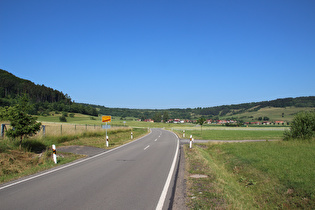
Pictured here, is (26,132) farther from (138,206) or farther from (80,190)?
(138,206)

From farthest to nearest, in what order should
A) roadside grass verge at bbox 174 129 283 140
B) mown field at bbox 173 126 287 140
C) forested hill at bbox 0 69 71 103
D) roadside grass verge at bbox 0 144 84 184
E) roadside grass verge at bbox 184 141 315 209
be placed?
forested hill at bbox 0 69 71 103
mown field at bbox 173 126 287 140
roadside grass verge at bbox 174 129 283 140
roadside grass verge at bbox 0 144 84 184
roadside grass verge at bbox 184 141 315 209

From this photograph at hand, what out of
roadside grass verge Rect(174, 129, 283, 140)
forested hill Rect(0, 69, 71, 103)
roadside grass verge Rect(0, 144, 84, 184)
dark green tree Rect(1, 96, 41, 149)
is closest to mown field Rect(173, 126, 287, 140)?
roadside grass verge Rect(174, 129, 283, 140)

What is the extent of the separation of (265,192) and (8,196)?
8.01m

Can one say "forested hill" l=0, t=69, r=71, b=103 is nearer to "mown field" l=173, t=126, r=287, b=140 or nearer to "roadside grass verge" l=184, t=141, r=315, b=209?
"mown field" l=173, t=126, r=287, b=140

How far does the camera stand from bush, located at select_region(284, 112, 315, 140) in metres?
20.6

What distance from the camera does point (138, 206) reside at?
4824 mm

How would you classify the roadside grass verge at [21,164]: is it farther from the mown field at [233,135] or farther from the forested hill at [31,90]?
the forested hill at [31,90]

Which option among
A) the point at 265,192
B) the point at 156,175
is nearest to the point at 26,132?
the point at 156,175

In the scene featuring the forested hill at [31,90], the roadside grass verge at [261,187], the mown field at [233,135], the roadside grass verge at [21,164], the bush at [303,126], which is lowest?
the mown field at [233,135]

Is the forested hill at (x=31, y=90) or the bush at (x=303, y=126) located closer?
the bush at (x=303, y=126)

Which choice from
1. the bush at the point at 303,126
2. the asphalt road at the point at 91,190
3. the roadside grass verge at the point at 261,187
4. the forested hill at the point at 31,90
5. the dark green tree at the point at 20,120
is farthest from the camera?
the forested hill at the point at 31,90

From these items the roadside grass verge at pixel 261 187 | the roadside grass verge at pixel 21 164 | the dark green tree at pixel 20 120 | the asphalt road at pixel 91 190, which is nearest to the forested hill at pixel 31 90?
Result: the dark green tree at pixel 20 120

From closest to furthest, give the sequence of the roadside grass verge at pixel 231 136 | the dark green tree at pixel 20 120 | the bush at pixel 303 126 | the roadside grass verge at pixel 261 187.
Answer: the roadside grass verge at pixel 261 187 < the dark green tree at pixel 20 120 < the bush at pixel 303 126 < the roadside grass verge at pixel 231 136

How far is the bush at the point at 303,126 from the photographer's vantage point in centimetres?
2059
